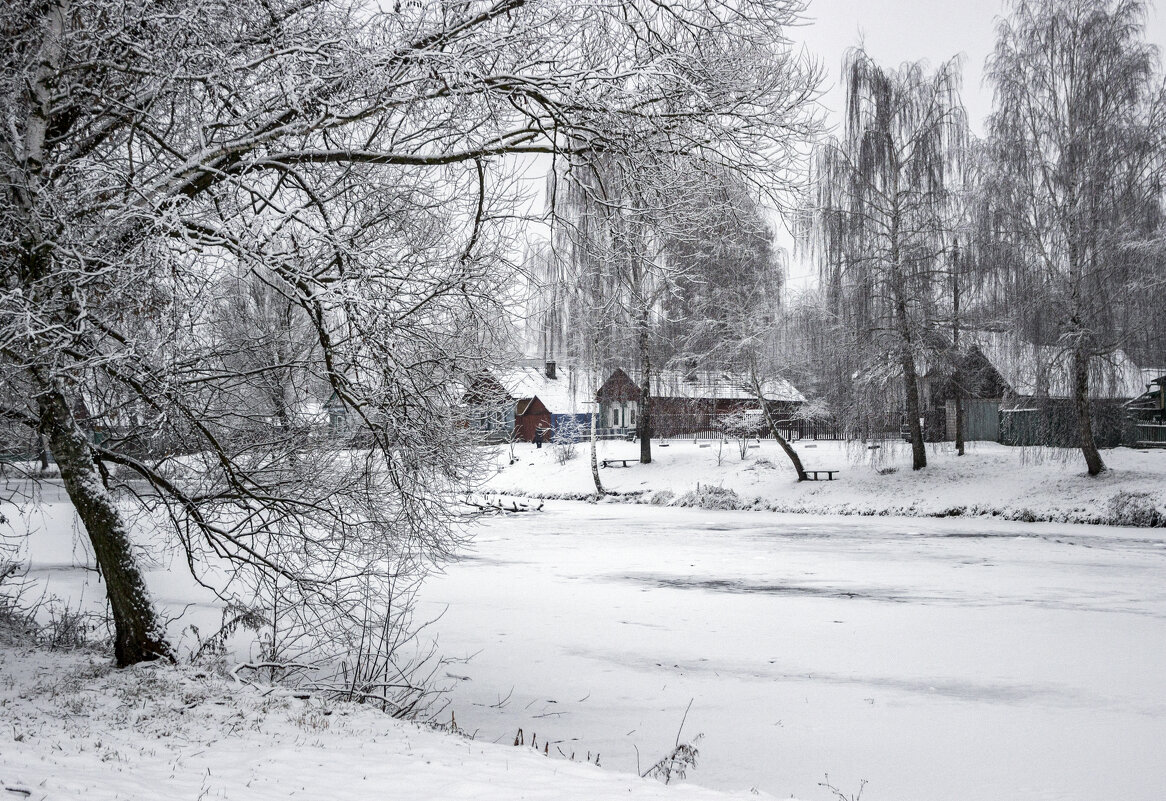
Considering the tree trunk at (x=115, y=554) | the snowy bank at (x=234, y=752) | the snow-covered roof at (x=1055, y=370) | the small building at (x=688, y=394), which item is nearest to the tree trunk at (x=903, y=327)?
the snow-covered roof at (x=1055, y=370)

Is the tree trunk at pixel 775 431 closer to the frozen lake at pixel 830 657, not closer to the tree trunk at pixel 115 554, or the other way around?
the frozen lake at pixel 830 657

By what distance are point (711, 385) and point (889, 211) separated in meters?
7.60

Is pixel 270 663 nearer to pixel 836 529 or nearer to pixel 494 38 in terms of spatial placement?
pixel 494 38

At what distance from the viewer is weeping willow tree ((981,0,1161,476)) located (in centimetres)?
1945

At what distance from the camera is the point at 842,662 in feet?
28.2

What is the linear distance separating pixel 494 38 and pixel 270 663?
4.53 meters

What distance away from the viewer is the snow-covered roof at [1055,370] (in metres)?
19.9

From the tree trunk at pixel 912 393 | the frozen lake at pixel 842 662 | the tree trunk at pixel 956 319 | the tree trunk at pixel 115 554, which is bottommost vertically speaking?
the frozen lake at pixel 842 662

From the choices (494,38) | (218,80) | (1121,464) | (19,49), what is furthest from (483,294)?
(1121,464)

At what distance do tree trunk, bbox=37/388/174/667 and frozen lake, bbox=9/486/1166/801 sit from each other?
2.43 meters

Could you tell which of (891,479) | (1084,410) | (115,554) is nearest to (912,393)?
(891,479)

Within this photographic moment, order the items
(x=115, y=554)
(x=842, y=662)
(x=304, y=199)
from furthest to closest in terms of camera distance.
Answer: (x=842, y=662), (x=304, y=199), (x=115, y=554)

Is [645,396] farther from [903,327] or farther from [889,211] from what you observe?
[889,211]

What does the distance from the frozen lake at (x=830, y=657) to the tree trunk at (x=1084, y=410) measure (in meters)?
3.73
